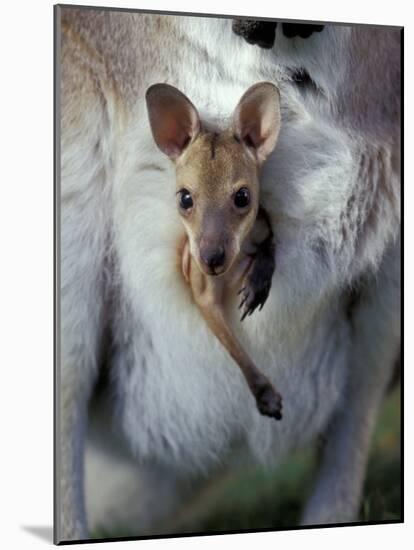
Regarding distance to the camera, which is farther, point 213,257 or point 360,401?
point 360,401

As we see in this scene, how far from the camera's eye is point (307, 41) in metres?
3.79

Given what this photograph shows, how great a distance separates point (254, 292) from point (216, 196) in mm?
310

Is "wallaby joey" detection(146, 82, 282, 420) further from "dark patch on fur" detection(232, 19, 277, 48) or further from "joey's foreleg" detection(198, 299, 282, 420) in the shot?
"dark patch on fur" detection(232, 19, 277, 48)

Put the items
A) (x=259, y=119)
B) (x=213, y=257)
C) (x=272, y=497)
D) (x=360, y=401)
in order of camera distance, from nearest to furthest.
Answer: (x=213, y=257)
(x=259, y=119)
(x=272, y=497)
(x=360, y=401)

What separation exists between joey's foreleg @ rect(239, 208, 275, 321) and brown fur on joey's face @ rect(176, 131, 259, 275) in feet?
0.20

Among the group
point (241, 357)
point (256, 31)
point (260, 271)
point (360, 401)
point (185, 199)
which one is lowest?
point (360, 401)

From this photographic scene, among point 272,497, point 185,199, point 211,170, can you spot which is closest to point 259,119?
point 211,170

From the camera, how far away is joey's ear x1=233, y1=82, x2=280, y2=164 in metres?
3.68

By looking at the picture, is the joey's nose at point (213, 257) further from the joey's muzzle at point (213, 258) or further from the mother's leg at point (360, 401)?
the mother's leg at point (360, 401)

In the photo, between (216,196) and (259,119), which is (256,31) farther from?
(216,196)

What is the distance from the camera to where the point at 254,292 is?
3725 mm

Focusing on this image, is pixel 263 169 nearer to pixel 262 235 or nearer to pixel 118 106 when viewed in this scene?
pixel 262 235

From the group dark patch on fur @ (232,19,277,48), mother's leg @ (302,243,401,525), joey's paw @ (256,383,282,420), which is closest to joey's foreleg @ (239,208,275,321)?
joey's paw @ (256,383,282,420)

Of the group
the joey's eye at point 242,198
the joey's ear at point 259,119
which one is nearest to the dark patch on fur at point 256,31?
the joey's ear at point 259,119
